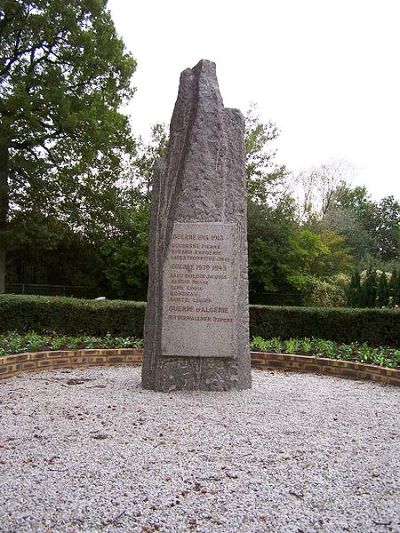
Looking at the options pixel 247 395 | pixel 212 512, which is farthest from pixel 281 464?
pixel 247 395

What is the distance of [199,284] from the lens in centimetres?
572

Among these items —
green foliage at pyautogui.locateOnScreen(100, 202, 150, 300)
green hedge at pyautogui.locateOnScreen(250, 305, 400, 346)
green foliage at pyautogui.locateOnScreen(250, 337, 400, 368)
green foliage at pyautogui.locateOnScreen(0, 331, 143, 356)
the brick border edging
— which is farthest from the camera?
green foliage at pyautogui.locateOnScreen(100, 202, 150, 300)

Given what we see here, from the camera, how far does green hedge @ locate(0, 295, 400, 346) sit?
966 centimetres

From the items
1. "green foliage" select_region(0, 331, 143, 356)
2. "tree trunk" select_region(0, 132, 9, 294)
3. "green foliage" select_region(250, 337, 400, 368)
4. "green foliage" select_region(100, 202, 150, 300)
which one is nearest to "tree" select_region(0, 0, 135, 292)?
"tree trunk" select_region(0, 132, 9, 294)

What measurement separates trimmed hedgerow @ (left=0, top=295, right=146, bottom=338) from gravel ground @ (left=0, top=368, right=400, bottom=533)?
398 centimetres

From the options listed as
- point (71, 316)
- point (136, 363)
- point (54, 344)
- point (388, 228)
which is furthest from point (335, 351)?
point (388, 228)

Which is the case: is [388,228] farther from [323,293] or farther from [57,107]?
[57,107]

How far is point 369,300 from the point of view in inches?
652

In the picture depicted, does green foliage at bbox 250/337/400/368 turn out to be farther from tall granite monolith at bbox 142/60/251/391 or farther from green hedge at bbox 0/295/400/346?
tall granite monolith at bbox 142/60/251/391

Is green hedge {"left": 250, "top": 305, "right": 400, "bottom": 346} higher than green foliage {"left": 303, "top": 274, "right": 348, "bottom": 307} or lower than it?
lower

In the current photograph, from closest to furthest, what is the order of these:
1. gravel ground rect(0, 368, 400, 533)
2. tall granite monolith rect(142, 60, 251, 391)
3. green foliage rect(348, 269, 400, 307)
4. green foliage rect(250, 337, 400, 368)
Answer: gravel ground rect(0, 368, 400, 533) < tall granite monolith rect(142, 60, 251, 391) < green foliage rect(250, 337, 400, 368) < green foliage rect(348, 269, 400, 307)

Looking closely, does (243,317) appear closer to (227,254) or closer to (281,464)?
(227,254)

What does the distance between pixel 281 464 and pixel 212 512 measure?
0.87 m

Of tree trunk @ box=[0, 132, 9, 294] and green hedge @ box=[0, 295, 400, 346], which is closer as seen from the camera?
green hedge @ box=[0, 295, 400, 346]
